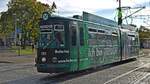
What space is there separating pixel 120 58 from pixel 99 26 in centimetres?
712

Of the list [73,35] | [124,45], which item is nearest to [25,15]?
[124,45]

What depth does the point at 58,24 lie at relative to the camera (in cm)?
1830

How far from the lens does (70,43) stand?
60.5 ft

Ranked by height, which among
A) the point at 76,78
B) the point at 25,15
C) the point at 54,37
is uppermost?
the point at 25,15

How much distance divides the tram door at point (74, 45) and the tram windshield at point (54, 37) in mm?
532

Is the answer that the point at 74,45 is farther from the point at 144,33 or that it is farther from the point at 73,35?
the point at 144,33

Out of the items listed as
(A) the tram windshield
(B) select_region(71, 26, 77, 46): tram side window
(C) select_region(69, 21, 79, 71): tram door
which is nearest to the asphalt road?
(C) select_region(69, 21, 79, 71): tram door

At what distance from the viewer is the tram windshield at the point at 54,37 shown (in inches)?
715

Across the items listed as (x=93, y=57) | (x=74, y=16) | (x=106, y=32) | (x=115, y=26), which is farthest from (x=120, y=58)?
(x=74, y=16)

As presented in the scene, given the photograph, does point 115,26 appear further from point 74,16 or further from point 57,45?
point 57,45

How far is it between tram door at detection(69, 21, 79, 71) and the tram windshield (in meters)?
0.53

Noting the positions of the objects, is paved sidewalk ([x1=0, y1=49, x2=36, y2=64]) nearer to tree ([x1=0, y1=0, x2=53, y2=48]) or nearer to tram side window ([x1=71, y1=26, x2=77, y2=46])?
tram side window ([x1=71, y1=26, x2=77, y2=46])

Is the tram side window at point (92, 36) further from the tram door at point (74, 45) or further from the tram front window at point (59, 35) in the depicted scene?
the tram front window at point (59, 35)

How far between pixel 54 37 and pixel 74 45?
1265mm
